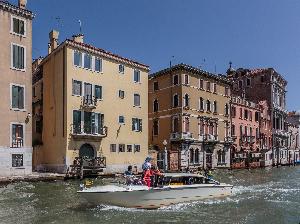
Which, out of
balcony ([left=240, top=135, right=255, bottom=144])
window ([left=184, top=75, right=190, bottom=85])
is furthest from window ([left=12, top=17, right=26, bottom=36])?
balcony ([left=240, top=135, right=255, bottom=144])

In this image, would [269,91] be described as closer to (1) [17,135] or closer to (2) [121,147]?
(2) [121,147]

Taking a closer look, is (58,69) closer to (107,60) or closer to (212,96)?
(107,60)

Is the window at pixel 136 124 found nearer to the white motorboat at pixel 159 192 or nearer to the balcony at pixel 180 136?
the balcony at pixel 180 136

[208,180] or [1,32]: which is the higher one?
[1,32]

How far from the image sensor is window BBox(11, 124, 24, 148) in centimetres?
3061

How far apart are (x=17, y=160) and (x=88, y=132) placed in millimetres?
6613

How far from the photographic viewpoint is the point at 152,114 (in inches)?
1905

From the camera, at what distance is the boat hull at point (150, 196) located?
637 inches

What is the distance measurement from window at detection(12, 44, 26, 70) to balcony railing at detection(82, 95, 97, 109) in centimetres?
585

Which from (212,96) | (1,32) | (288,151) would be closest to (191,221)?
(1,32)

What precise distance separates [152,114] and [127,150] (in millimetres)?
10970

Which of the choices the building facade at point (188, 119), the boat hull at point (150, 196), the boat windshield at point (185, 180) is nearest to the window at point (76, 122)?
the building facade at point (188, 119)

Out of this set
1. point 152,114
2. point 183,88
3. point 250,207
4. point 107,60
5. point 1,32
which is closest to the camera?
point 250,207

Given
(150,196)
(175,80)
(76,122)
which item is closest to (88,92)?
(76,122)
